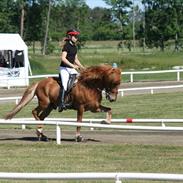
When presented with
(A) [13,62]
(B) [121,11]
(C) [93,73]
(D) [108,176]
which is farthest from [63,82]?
(B) [121,11]

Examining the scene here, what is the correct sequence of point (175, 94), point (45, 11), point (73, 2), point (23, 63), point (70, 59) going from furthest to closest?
point (73, 2)
point (45, 11)
point (23, 63)
point (175, 94)
point (70, 59)

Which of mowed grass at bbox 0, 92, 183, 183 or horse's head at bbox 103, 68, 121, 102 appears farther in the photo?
horse's head at bbox 103, 68, 121, 102

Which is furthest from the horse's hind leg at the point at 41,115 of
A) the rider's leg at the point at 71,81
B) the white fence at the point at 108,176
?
the white fence at the point at 108,176

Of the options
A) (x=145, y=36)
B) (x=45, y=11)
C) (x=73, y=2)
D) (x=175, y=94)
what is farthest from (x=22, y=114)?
(x=73, y=2)

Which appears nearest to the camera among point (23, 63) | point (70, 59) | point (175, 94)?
point (70, 59)

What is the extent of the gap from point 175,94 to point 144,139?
16055 mm

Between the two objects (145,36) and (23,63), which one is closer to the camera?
(23,63)

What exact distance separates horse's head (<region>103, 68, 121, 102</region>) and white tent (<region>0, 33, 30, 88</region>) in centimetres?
2838

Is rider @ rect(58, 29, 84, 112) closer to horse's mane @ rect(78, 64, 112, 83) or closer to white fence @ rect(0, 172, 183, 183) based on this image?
horse's mane @ rect(78, 64, 112, 83)

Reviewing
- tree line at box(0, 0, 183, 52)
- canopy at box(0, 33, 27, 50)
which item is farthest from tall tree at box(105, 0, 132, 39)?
canopy at box(0, 33, 27, 50)

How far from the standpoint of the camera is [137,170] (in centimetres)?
1102

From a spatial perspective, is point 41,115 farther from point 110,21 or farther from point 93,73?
point 110,21

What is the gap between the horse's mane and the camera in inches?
610

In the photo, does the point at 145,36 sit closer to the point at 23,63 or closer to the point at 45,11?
the point at 45,11
